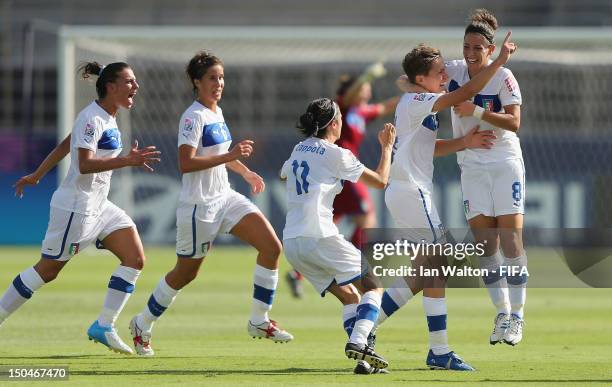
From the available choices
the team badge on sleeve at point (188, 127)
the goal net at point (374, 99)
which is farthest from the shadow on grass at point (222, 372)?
the goal net at point (374, 99)

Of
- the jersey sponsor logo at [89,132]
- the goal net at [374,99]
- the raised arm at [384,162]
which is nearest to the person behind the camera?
the raised arm at [384,162]

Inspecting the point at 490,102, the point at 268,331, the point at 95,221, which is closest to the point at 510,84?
the point at 490,102

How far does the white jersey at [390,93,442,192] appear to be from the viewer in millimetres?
8375

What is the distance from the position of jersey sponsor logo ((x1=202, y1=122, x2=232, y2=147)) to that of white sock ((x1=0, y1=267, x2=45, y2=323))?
1.53 m

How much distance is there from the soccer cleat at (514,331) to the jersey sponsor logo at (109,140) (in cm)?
305

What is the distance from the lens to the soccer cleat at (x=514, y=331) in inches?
343

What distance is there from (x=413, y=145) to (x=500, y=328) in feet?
4.76

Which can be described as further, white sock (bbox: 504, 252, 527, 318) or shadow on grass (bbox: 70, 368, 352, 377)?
white sock (bbox: 504, 252, 527, 318)

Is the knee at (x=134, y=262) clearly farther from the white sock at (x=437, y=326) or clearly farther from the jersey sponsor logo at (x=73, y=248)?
the white sock at (x=437, y=326)

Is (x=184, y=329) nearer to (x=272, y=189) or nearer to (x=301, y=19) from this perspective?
(x=272, y=189)

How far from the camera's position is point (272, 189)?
2198 cm

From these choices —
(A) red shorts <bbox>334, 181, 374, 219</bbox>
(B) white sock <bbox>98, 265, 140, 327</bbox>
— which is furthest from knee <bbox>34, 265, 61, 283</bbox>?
(A) red shorts <bbox>334, 181, 374, 219</bbox>

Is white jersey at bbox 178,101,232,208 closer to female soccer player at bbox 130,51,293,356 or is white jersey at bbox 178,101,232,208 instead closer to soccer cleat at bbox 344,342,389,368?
female soccer player at bbox 130,51,293,356

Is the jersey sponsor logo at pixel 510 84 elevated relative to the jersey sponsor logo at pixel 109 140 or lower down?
elevated
